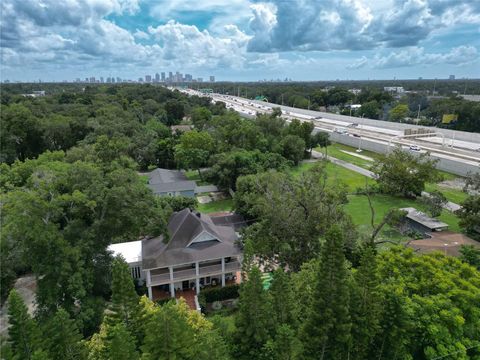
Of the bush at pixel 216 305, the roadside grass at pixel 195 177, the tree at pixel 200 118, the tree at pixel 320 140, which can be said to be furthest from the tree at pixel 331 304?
the tree at pixel 200 118

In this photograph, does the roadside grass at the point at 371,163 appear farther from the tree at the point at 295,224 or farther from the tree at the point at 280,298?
the tree at the point at 280,298

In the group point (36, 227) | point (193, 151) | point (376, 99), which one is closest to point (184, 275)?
point (36, 227)

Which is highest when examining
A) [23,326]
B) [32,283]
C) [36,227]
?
[36,227]

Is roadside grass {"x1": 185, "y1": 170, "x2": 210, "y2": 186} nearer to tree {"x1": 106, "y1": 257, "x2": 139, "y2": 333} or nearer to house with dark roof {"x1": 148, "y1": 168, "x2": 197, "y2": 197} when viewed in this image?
house with dark roof {"x1": 148, "y1": 168, "x2": 197, "y2": 197}

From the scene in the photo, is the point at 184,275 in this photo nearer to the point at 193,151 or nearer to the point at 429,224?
the point at 429,224

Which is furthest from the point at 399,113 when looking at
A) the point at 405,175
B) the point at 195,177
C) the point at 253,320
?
the point at 253,320
